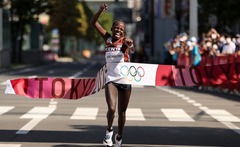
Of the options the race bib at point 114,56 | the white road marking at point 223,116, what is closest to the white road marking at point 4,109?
the white road marking at point 223,116

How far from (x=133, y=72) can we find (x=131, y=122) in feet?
12.3

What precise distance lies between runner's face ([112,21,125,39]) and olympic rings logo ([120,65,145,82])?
47 centimetres

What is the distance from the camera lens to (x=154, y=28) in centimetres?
7894

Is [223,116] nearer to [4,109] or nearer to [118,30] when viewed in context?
[4,109]

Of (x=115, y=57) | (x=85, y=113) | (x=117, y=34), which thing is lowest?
→ (x=85, y=113)

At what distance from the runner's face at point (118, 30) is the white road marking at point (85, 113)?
533 centimetres

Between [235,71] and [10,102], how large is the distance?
9.25 m

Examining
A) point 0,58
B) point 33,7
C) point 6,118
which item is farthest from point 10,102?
point 33,7

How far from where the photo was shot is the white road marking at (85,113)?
15.8m

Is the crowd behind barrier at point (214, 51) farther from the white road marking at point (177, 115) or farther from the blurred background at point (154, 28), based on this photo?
the white road marking at point (177, 115)

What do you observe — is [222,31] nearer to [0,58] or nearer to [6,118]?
[0,58]

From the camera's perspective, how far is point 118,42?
10484 millimetres

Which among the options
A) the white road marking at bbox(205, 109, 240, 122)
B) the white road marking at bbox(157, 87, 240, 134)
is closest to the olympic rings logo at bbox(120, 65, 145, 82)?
the white road marking at bbox(157, 87, 240, 134)

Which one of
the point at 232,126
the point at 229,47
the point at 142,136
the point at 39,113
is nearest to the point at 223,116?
the point at 232,126
